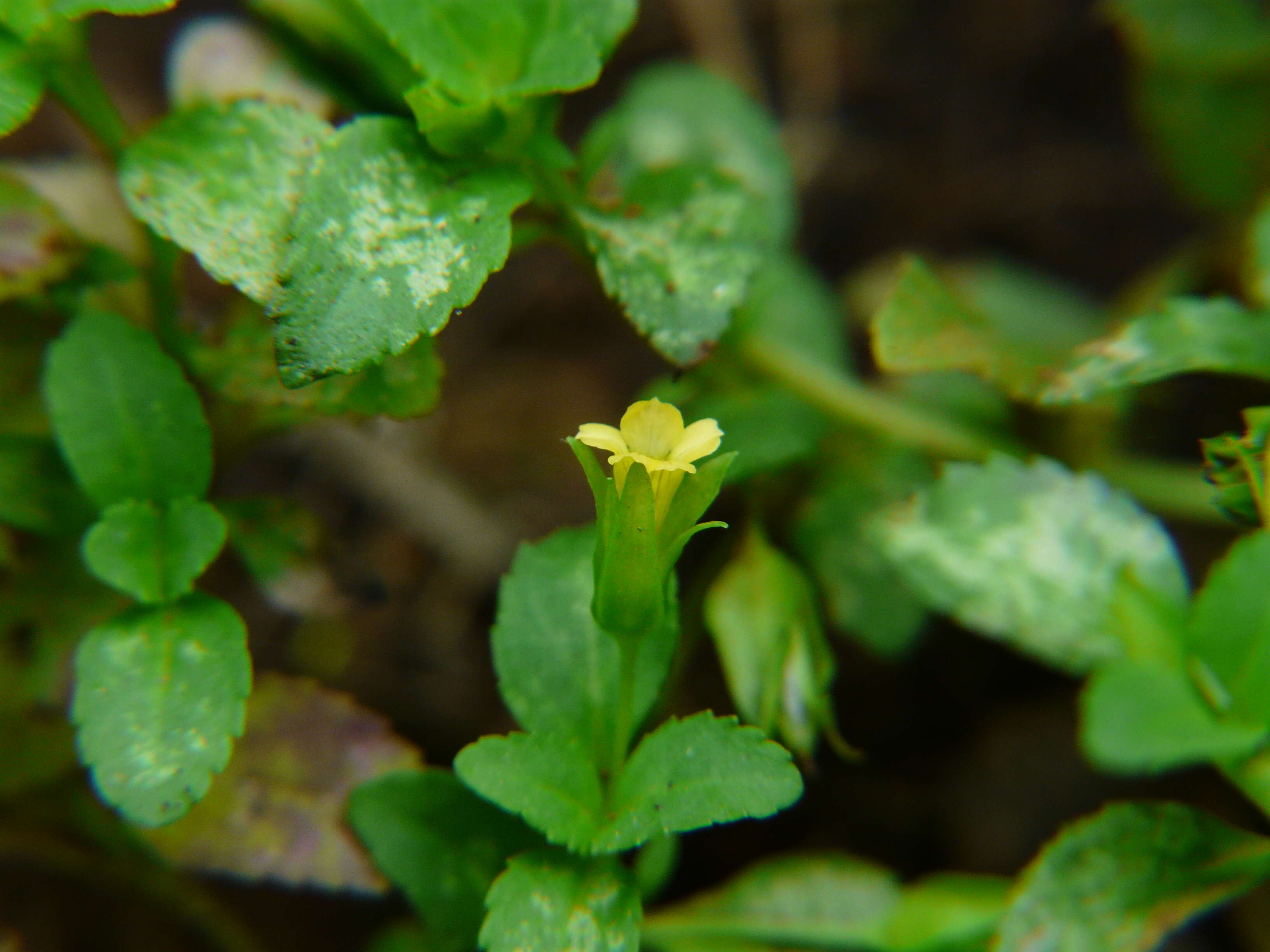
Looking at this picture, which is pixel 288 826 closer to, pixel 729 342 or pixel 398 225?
pixel 398 225

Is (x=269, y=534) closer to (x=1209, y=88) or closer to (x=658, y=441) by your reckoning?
(x=658, y=441)

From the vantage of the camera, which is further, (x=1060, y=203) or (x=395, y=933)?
(x=1060, y=203)

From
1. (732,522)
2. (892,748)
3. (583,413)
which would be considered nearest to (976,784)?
(892,748)

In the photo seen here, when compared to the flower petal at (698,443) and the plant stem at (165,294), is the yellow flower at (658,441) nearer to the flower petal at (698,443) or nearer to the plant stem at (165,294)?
the flower petal at (698,443)

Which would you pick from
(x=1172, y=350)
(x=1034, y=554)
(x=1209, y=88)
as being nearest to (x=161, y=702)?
(x=1034, y=554)

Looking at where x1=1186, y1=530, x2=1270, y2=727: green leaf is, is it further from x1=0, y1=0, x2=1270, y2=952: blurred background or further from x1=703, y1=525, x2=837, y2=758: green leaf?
x1=0, y1=0, x2=1270, y2=952: blurred background

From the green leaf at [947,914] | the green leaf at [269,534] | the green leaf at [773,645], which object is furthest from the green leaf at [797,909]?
the green leaf at [269,534]

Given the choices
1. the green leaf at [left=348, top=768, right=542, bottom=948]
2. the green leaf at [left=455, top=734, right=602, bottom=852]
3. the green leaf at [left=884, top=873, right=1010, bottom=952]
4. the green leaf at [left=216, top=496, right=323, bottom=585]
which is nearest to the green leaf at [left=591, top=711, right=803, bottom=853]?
the green leaf at [left=455, top=734, right=602, bottom=852]
